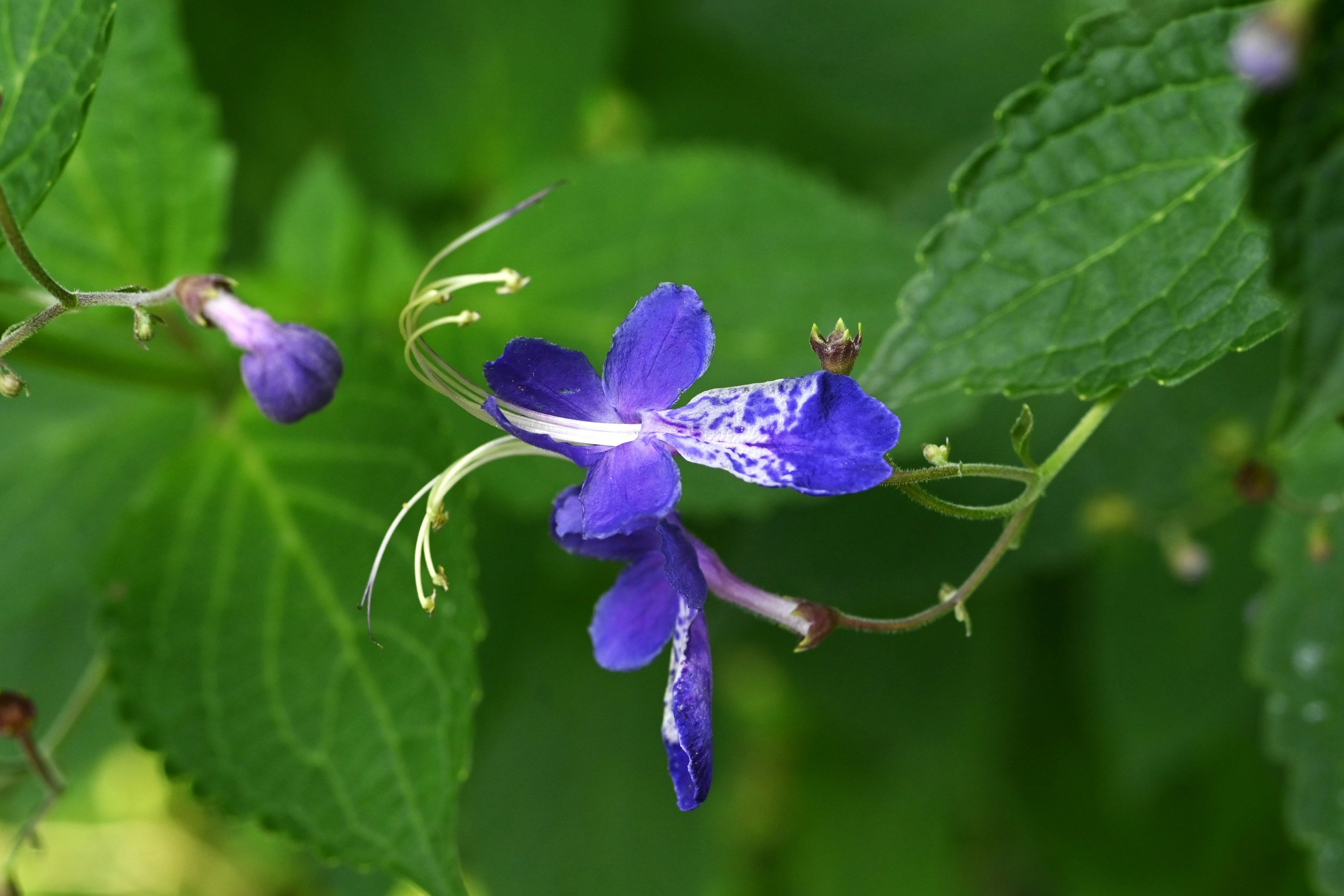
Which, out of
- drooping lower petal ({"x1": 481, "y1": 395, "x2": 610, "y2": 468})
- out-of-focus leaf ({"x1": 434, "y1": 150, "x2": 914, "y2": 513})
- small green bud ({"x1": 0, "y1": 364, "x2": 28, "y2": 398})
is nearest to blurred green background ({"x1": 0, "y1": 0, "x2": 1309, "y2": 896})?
out-of-focus leaf ({"x1": 434, "y1": 150, "x2": 914, "y2": 513})

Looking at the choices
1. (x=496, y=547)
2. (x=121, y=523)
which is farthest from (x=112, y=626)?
(x=496, y=547)

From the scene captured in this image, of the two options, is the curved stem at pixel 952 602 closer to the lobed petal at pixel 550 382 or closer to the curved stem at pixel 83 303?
the lobed petal at pixel 550 382

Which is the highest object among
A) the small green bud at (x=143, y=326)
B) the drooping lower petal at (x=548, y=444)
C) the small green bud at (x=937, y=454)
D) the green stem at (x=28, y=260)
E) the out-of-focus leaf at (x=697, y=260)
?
the green stem at (x=28, y=260)

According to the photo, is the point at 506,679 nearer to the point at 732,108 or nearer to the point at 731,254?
the point at 731,254

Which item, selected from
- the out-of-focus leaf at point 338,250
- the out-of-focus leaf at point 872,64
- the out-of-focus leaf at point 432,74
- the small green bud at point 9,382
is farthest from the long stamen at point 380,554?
the out-of-focus leaf at point 872,64

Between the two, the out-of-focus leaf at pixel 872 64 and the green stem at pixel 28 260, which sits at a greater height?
the green stem at pixel 28 260

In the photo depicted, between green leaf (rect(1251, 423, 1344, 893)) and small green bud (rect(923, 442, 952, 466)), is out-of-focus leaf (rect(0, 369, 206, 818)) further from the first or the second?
green leaf (rect(1251, 423, 1344, 893))
